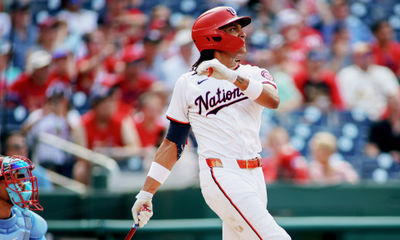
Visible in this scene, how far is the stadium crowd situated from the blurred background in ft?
0.06

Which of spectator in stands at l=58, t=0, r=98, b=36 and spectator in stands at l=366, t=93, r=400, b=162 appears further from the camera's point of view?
spectator in stands at l=58, t=0, r=98, b=36

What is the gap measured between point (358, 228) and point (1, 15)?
6528 millimetres

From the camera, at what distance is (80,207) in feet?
22.2

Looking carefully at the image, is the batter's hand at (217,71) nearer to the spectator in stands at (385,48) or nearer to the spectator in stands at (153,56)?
the spectator in stands at (153,56)

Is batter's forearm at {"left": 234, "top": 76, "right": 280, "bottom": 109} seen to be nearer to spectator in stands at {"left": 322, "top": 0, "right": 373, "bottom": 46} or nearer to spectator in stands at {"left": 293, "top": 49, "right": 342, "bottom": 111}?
spectator in stands at {"left": 293, "top": 49, "right": 342, "bottom": 111}

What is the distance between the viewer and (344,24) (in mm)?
10953

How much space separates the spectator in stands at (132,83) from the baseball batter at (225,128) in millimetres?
4424

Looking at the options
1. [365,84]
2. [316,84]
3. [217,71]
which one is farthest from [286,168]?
[217,71]

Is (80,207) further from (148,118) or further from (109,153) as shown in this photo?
(148,118)

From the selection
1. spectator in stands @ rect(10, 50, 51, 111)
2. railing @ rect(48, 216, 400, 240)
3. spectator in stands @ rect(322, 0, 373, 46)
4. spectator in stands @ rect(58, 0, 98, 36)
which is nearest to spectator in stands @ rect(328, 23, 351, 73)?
spectator in stands @ rect(322, 0, 373, 46)

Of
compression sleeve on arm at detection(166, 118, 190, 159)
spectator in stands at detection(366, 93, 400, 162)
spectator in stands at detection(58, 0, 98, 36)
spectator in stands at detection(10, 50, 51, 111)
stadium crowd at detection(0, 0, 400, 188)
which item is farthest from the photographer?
spectator in stands at detection(58, 0, 98, 36)

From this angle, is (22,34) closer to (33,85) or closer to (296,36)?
(33,85)

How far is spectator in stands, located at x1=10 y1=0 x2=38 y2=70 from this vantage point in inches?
359

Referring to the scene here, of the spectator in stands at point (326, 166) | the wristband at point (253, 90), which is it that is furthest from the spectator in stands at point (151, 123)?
the wristband at point (253, 90)
